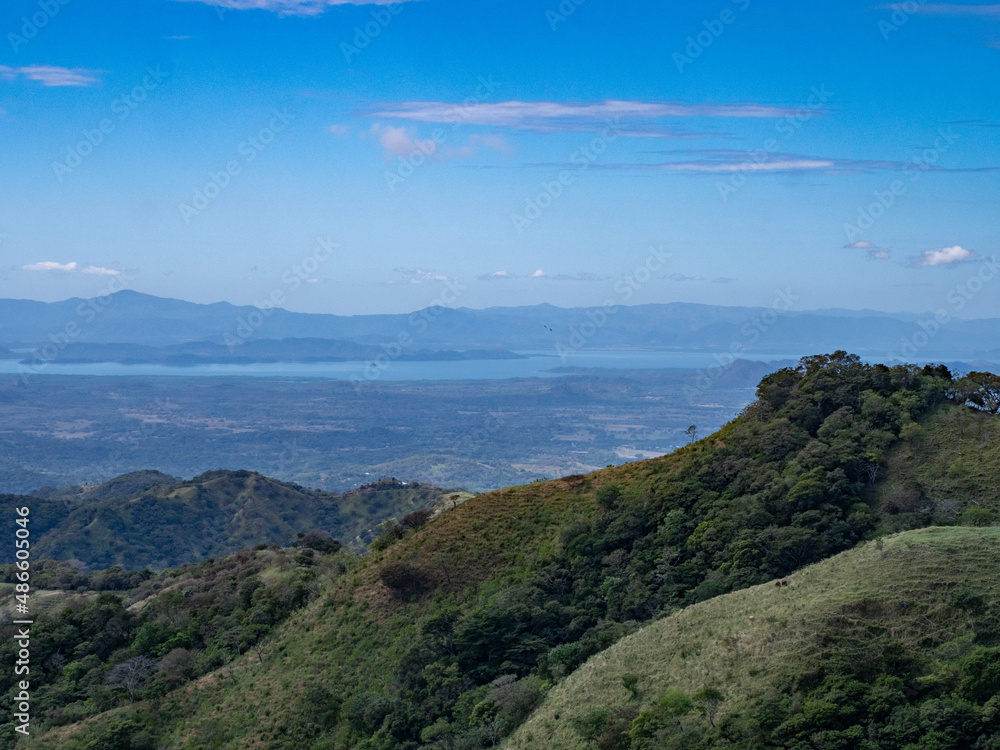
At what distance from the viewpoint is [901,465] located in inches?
1464

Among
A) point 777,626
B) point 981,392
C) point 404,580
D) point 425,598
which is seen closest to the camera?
→ point 777,626

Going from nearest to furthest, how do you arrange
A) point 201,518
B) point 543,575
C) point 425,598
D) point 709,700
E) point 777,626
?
point 709,700 → point 777,626 → point 543,575 → point 425,598 → point 201,518

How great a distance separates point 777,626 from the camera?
25.2 metres

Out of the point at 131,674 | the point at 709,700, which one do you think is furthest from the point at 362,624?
the point at 709,700

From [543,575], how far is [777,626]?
1380cm

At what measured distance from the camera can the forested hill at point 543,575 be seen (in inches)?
1273

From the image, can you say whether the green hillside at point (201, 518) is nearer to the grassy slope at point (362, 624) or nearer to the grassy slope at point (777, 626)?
the grassy slope at point (362, 624)

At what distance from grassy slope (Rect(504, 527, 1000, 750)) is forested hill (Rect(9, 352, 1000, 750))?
1504 millimetres

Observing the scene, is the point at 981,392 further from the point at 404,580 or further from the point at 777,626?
the point at 404,580

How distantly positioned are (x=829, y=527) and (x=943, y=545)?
7585 mm

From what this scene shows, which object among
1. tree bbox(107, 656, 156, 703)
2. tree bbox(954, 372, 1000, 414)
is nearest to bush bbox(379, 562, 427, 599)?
tree bbox(107, 656, 156, 703)

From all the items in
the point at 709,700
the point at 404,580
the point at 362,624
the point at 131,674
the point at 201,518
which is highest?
the point at 709,700

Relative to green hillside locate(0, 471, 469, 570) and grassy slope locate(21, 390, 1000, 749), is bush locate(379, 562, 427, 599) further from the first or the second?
green hillside locate(0, 471, 469, 570)

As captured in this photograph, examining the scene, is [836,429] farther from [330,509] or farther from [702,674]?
[330,509]
